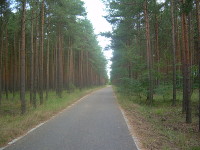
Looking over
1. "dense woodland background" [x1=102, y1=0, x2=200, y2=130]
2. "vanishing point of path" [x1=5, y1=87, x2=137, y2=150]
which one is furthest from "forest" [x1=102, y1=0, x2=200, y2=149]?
"vanishing point of path" [x1=5, y1=87, x2=137, y2=150]

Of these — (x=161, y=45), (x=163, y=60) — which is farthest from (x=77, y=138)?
(x=161, y=45)

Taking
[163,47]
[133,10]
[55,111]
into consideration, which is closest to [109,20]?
[133,10]

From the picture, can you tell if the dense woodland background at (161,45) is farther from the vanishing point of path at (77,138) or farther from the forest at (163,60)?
the vanishing point of path at (77,138)

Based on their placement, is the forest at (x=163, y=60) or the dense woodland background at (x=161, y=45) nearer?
the forest at (x=163, y=60)

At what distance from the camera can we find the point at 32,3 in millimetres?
15977

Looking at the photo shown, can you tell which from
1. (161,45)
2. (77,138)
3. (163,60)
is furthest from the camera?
(161,45)

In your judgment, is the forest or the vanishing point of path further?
the forest

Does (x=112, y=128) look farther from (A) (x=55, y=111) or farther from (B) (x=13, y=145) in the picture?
(A) (x=55, y=111)

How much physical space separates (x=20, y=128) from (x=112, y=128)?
3.68 metres

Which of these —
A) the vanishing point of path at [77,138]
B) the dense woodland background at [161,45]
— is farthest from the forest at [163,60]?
the vanishing point of path at [77,138]

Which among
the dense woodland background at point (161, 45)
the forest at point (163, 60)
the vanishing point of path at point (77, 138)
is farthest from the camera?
the dense woodland background at point (161, 45)

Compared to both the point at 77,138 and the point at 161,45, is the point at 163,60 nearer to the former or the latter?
the point at 161,45

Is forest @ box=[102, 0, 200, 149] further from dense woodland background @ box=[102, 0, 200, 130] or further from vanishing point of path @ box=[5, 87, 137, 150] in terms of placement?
vanishing point of path @ box=[5, 87, 137, 150]

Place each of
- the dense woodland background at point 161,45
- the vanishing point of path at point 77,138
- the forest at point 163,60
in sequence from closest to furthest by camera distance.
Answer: the vanishing point of path at point 77,138 < the forest at point 163,60 < the dense woodland background at point 161,45
